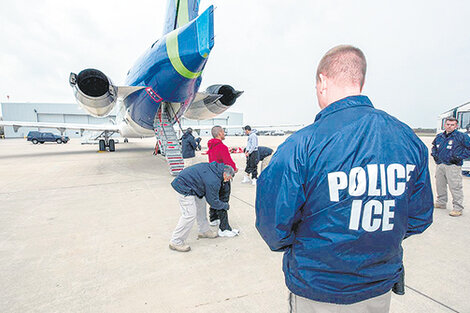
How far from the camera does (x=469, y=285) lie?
2508 millimetres

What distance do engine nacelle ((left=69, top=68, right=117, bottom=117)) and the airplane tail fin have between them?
3570mm

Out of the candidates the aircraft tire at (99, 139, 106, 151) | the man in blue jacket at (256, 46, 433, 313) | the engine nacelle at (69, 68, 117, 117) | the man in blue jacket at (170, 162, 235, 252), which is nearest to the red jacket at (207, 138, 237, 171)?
the man in blue jacket at (170, 162, 235, 252)

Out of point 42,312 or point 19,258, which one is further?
point 19,258

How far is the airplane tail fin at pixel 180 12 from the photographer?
333 inches

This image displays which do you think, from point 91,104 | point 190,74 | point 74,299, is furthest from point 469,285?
point 91,104

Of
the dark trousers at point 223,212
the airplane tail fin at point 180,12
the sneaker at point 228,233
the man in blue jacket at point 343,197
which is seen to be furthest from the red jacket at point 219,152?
the airplane tail fin at point 180,12

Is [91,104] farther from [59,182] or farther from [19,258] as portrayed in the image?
[19,258]

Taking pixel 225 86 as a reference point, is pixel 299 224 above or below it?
below

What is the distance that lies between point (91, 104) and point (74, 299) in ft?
23.4

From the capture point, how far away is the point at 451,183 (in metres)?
4.61

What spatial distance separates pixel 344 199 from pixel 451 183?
5.18 meters

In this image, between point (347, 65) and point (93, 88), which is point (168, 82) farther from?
point (347, 65)

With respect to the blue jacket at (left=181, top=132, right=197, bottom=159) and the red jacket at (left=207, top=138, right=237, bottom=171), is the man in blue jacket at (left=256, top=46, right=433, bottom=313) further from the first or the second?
the blue jacket at (left=181, top=132, right=197, bottom=159)

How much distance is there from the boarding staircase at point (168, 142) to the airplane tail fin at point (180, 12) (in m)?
3.19
